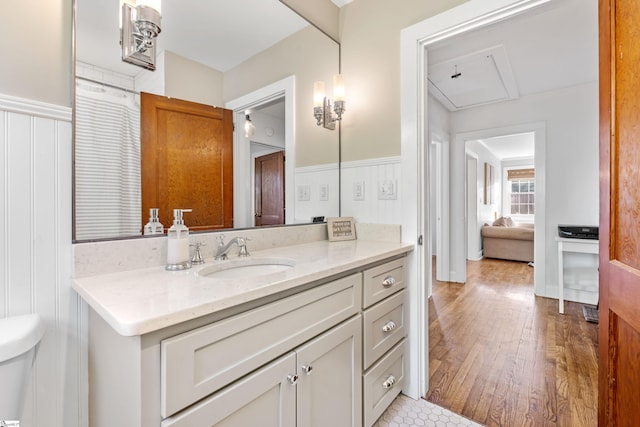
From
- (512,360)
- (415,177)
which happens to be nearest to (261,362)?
(415,177)

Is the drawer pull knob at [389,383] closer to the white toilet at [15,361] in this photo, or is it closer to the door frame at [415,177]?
the door frame at [415,177]

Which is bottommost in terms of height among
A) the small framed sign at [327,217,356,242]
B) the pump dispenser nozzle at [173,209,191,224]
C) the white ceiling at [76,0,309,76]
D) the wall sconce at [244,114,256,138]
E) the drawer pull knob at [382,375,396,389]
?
the drawer pull knob at [382,375,396,389]

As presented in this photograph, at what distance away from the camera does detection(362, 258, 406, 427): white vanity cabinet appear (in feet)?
4.09

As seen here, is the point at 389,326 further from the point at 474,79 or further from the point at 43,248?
the point at 474,79

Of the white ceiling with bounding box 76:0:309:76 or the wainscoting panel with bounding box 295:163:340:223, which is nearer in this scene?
the white ceiling with bounding box 76:0:309:76

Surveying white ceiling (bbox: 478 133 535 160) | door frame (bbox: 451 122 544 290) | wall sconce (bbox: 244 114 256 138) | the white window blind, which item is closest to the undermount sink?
the white window blind

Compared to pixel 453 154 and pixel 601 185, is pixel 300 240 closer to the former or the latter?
pixel 601 185

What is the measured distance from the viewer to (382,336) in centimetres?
136

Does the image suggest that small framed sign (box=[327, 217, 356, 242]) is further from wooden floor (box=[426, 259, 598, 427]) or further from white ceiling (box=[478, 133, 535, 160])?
white ceiling (box=[478, 133, 535, 160])

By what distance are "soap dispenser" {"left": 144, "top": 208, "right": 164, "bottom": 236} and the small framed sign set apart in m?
0.94

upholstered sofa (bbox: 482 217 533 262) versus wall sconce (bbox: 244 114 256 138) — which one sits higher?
wall sconce (bbox: 244 114 256 138)

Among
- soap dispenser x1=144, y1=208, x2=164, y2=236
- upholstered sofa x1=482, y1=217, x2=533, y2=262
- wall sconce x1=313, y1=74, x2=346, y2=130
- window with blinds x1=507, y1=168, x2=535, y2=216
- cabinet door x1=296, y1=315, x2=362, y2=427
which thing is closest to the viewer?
cabinet door x1=296, y1=315, x2=362, y2=427

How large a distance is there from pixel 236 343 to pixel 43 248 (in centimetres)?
67

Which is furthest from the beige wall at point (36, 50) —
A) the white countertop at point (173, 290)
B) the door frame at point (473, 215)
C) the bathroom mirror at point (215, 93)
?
the door frame at point (473, 215)
